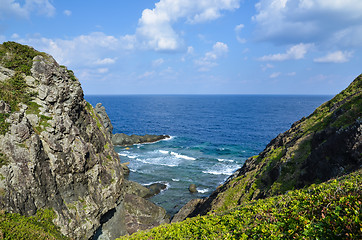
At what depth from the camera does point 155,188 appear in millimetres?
55062

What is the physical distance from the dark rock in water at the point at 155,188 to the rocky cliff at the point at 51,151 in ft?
64.7

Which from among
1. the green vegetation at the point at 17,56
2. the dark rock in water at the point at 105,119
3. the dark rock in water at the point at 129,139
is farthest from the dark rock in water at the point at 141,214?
the dark rock in water at the point at 129,139

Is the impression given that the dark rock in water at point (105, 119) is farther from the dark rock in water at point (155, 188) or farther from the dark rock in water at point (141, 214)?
the dark rock in water at point (141, 214)

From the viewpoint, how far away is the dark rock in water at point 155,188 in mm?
53156

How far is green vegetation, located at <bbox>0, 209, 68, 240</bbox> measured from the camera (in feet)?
51.3

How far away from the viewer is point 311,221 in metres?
8.27

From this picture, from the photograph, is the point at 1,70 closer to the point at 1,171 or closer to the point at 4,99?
the point at 4,99

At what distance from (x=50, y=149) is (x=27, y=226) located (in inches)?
376

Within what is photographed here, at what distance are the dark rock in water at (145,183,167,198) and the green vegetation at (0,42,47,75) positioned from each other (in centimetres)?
3887

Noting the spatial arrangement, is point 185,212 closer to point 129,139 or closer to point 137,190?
point 137,190

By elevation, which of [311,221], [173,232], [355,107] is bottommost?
[173,232]

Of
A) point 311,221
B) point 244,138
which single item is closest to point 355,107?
point 311,221

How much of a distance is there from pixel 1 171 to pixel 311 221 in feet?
85.1

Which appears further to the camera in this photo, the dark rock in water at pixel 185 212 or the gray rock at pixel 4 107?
the dark rock in water at pixel 185 212
